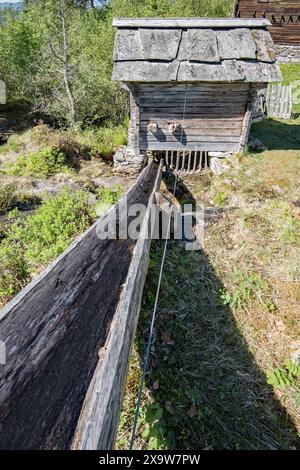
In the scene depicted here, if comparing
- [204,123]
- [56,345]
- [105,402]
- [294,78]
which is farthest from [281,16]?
[105,402]

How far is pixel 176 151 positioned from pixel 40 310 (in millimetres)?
7933

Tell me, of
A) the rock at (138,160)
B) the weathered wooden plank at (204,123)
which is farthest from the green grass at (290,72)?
the rock at (138,160)

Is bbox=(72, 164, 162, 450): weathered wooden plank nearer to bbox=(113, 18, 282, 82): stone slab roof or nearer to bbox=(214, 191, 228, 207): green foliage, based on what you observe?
bbox=(214, 191, 228, 207): green foliage

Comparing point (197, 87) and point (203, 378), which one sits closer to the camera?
point (203, 378)

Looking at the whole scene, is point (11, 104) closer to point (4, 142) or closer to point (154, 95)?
point (4, 142)

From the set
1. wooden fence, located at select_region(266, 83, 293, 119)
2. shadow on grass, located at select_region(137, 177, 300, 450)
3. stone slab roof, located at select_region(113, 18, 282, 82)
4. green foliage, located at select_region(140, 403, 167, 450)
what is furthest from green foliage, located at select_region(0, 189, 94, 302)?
wooden fence, located at select_region(266, 83, 293, 119)

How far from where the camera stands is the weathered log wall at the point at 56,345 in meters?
1.67

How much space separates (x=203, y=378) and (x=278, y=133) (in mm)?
9998

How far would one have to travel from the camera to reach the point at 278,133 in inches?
429

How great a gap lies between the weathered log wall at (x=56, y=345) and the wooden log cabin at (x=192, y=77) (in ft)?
20.5

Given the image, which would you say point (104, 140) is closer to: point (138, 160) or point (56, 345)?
point (138, 160)

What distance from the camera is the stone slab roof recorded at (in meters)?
7.47

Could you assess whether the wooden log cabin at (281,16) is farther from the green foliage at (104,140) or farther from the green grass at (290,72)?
the green foliage at (104,140)
